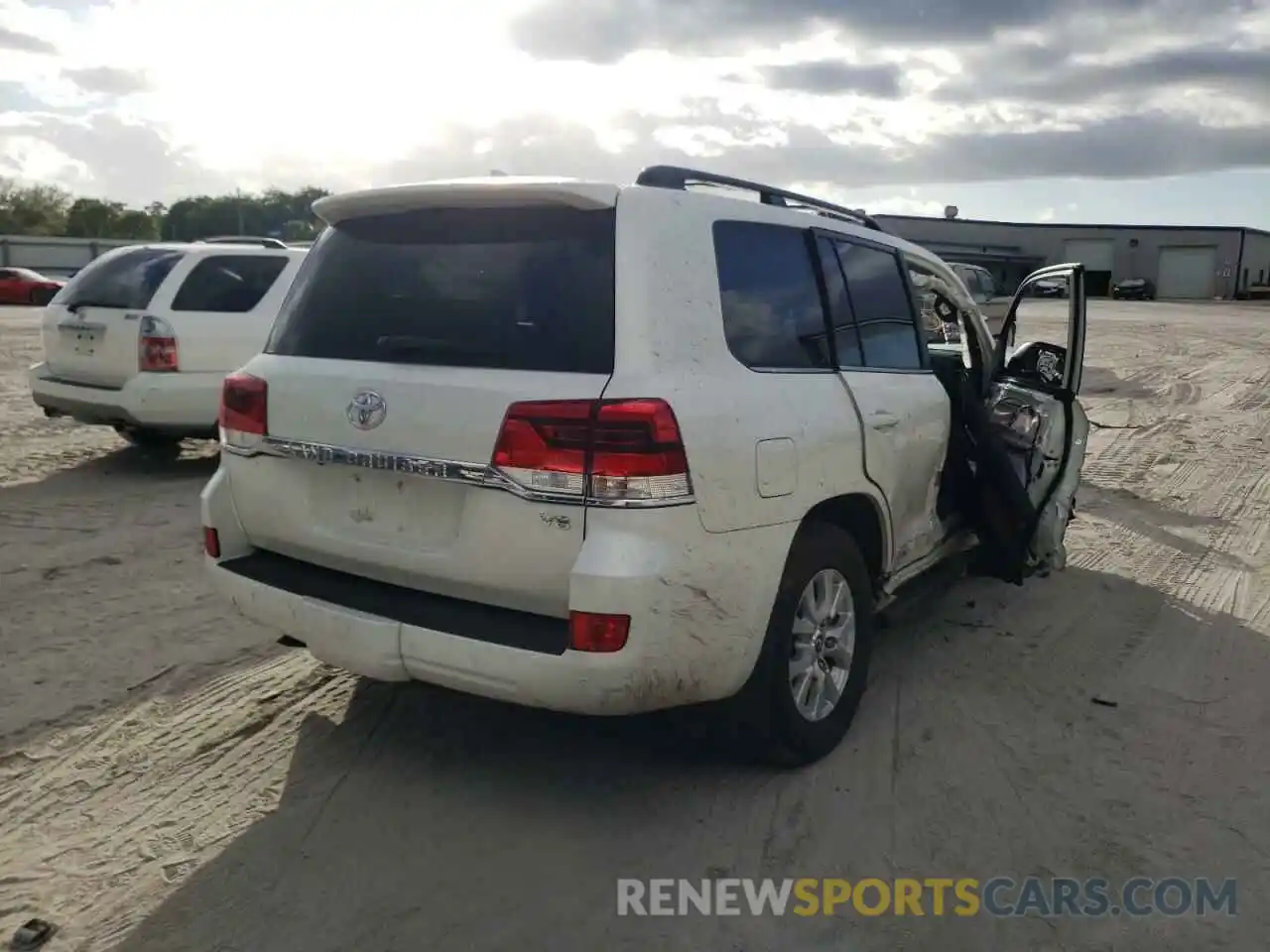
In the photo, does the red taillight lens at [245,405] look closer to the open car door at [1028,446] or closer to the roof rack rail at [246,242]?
the open car door at [1028,446]

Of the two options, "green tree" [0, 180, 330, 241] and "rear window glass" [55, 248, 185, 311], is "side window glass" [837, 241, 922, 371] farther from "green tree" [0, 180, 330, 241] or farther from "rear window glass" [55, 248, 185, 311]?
"green tree" [0, 180, 330, 241]

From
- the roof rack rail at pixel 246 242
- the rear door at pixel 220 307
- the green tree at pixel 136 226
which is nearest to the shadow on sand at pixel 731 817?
the rear door at pixel 220 307

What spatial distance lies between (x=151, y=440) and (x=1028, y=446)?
6994 mm

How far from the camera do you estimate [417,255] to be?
3.50 metres

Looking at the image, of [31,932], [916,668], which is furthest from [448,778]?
[916,668]

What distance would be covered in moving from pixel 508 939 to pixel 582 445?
→ 133 centimetres

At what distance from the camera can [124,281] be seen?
8.37 meters

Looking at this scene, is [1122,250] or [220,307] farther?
[1122,250]

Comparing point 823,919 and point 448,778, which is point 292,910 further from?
point 823,919

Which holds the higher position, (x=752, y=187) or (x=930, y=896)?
(x=752, y=187)

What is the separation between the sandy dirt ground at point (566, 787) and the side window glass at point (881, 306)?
1216 mm

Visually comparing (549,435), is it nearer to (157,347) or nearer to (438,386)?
(438,386)

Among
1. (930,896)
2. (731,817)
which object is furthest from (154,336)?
(930,896)

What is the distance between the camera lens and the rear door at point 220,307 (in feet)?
26.9
